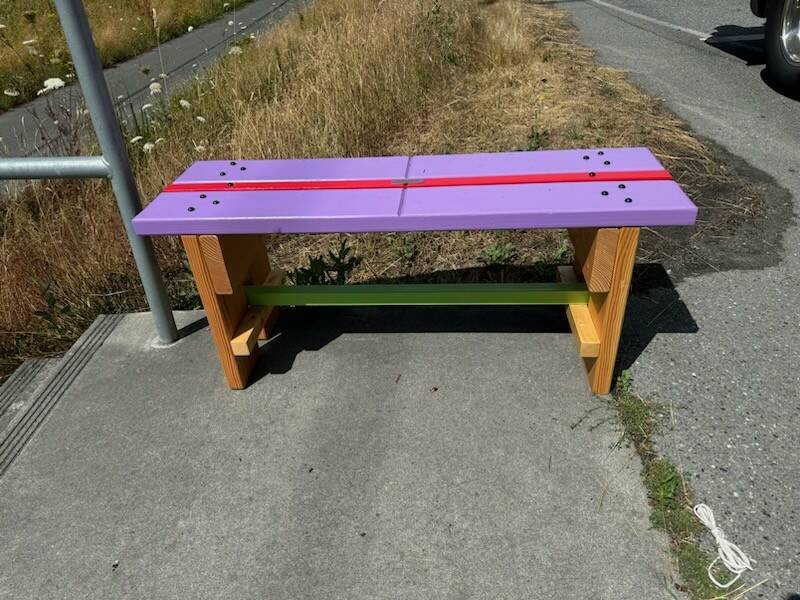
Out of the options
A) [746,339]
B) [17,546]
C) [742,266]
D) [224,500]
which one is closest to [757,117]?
[742,266]

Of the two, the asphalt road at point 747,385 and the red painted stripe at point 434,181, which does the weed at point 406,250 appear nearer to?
the red painted stripe at point 434,181

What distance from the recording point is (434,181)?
2086 mm

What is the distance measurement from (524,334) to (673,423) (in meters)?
0.68

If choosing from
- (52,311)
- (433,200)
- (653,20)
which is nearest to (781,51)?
(653,20)

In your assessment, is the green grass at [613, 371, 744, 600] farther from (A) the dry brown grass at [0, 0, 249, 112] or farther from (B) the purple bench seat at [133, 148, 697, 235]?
(A) the dry brown grass at [0, 0, 249, 112]

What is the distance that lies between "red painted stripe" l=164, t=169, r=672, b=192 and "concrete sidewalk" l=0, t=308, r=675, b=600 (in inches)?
27.7

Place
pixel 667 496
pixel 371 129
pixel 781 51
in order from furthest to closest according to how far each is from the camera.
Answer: pixel 781 51 → pixel 371 129 → pixel 667 496

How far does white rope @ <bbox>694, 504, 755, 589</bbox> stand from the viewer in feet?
5.13

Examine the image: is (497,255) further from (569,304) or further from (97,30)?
(97,30)

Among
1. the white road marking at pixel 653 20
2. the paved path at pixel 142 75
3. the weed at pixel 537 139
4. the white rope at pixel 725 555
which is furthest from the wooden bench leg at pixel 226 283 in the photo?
the white road marking at pixel 653 20

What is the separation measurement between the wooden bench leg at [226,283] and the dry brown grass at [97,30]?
20.7 ft

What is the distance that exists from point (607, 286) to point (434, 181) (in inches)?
26.2

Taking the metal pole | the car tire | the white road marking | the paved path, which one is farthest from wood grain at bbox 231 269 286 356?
the white road marking

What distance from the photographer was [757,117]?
445 centimetres
